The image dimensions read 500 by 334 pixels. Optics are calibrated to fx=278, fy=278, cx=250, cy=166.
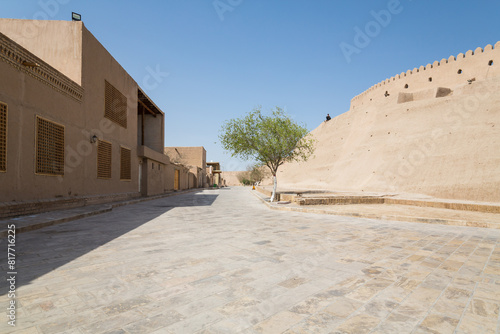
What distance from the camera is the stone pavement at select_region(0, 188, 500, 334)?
7.74 feet

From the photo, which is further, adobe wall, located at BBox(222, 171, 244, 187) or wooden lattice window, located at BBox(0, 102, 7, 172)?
adobe wall, located at BBox(222, 171, 244, 187)

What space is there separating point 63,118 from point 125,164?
677cm

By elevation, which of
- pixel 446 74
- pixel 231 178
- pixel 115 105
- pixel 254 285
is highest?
pixel 446 74

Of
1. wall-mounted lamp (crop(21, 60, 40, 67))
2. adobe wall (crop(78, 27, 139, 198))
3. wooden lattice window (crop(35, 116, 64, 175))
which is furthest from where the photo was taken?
adobe wall (crop(78, 27, 139, 198))

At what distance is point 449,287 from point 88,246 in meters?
5.56

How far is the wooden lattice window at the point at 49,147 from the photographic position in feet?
31.8

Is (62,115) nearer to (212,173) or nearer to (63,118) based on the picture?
(63,118)

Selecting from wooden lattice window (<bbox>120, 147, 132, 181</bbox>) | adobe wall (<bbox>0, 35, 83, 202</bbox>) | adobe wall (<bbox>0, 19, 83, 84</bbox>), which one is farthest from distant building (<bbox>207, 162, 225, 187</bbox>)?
adobe wall (<bbox>0, 35, 83, 202</bbox>)

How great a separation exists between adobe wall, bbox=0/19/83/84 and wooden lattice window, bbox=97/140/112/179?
3.43 metres

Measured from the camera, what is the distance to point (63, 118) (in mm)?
11070

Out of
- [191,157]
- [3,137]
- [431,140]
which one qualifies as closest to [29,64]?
[3,137]

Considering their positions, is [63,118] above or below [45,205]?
above

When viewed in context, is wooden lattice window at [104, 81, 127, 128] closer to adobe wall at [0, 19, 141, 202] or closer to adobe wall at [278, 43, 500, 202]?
adobe wall at [0, 19, 141, 202]

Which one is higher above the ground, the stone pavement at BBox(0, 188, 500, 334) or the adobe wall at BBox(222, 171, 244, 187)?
the adobe wall at BBox(222, 171, 244, 187)
